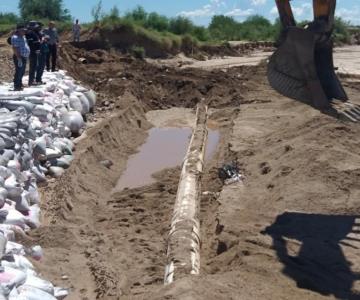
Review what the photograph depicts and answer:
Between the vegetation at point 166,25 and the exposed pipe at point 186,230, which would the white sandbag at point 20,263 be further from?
the vegetation at point 166,25

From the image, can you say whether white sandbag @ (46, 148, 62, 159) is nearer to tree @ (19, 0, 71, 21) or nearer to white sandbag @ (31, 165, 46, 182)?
white sandbag @ (31, 165, 46, 182)

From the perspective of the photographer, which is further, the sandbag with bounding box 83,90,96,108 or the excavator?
the sandbag with bounding box 83,90,96,108

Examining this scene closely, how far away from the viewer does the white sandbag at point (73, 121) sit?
11.6 m

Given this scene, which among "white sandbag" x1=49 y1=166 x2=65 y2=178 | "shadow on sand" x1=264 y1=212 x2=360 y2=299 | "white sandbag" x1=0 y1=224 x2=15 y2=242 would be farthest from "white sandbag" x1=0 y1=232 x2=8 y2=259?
"white sandbag" x1=49 y1=166 x2=65 y2=178

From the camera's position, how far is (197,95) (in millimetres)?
19828

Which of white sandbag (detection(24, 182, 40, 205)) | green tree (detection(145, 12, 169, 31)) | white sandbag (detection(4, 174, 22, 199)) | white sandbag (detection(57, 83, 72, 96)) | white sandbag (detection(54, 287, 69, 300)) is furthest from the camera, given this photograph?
green tree (detection(145, 12, 169, 31))

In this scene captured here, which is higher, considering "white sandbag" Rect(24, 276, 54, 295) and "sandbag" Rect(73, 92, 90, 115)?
"sandbag" Rect(73, 92, 90, 115)

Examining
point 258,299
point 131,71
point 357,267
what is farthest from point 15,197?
point 131,71

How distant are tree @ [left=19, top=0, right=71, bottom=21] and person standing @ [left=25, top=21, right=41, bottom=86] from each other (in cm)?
3276

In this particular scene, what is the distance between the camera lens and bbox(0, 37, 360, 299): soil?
5.88m

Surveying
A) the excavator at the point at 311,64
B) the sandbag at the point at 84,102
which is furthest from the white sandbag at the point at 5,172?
the sandbag at the point at 84,102

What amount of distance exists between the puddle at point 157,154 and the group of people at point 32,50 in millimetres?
2504

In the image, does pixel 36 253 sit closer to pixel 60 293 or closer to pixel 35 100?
pixel 60 293

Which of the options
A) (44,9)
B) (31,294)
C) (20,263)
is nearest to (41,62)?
(20,263)
